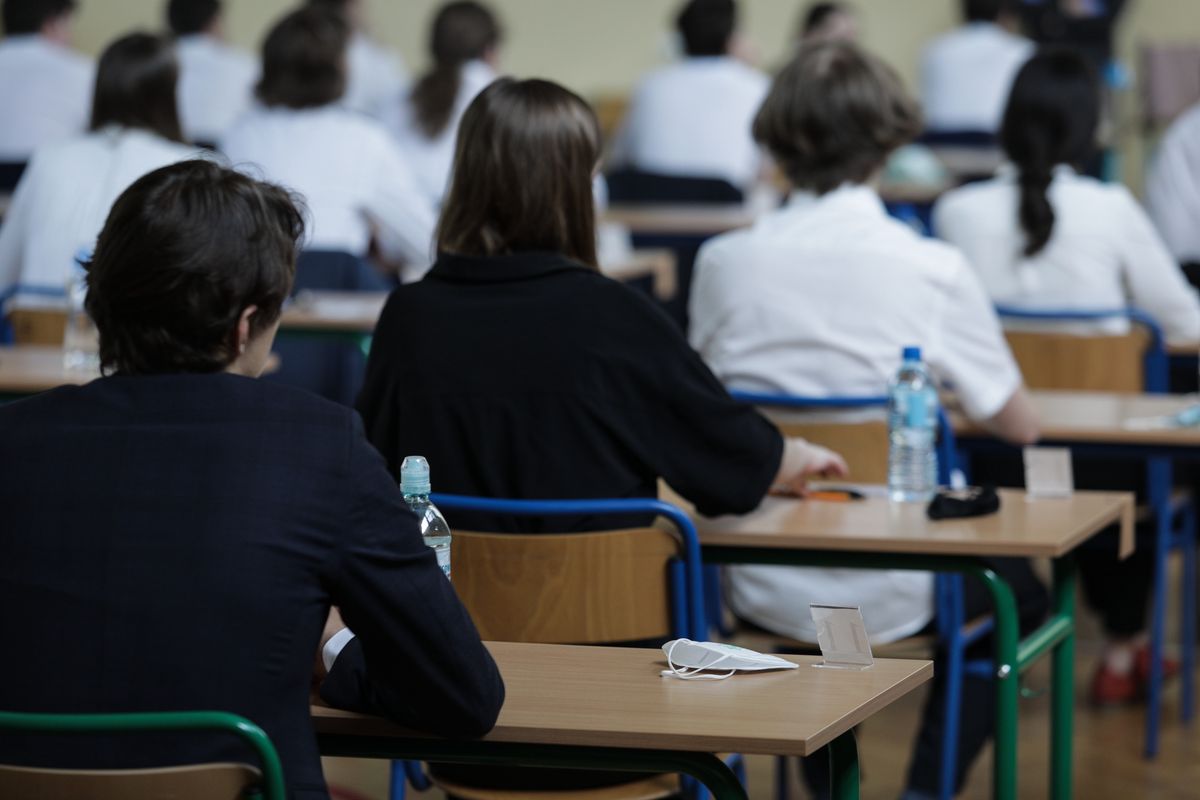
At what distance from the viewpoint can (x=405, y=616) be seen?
1.53 m

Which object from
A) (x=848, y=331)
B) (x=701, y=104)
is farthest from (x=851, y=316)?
(x=701, y=104)

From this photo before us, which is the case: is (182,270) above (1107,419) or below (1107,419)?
above

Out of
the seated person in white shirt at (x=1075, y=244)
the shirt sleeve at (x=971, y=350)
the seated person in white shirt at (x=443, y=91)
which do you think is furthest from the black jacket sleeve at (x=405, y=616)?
the seated person in white shirt at (x=443, y=91)

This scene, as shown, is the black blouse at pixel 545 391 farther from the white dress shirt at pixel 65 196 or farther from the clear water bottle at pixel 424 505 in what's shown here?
the white dress shirt at pixel 65 196

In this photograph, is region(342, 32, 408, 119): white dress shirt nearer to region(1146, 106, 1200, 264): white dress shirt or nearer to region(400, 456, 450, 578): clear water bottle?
region(1146, 106, 1200, 264): white dress shirt

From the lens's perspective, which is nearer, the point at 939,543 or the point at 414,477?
the point at 414,477

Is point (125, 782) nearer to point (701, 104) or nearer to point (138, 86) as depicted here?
point (138, 86)

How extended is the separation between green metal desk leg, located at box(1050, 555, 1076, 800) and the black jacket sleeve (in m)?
1.25

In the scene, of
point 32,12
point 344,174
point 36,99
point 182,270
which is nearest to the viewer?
point 182,270

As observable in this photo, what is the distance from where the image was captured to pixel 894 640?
2789 millimetres

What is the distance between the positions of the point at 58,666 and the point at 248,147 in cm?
362

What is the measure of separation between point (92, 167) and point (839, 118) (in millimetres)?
1905

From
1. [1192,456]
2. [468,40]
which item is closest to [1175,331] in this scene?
[1192,456]

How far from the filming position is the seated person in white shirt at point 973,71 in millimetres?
8711
